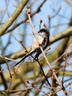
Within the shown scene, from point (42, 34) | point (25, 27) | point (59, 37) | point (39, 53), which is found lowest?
point (39, 53)

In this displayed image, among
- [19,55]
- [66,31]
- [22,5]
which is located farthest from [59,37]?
[22,5]

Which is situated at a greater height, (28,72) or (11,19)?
(11,19)

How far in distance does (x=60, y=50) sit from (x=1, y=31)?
4.83ft

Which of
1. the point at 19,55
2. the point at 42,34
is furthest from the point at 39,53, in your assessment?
the point at 19,55

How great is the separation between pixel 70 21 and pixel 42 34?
1.78m

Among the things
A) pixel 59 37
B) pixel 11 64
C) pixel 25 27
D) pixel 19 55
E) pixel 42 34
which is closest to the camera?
pixel 42 34

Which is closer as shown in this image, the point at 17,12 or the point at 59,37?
the point at 17,12

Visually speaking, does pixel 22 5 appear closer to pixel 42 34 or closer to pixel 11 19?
pixel 11 19

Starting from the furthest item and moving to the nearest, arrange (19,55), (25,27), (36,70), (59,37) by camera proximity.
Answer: (25,27) → (36,70) → (59,37) → (19,55)

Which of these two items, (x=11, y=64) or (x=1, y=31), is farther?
(x=11, y=64)

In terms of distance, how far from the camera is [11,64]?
13.4ft

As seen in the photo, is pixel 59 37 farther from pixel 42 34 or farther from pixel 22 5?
pixel 42 34

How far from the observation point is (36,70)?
3.68m

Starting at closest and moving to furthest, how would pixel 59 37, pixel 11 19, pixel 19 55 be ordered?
pixel 11 19
pixel 19 55
pixel 59 37
